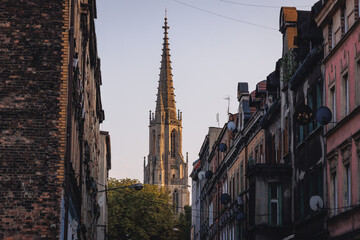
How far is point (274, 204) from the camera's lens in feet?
116

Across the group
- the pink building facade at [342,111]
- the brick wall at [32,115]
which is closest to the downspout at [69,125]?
the brick wall at [32,115]

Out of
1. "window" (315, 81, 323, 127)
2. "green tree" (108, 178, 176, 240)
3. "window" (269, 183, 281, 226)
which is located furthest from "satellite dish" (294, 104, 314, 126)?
"green tree" (108, 178, 176, 240)

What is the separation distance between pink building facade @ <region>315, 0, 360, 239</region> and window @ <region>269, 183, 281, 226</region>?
840 cm

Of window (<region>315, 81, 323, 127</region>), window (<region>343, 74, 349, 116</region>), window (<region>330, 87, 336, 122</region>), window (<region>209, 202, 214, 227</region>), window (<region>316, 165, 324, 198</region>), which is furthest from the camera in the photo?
window (<region>209, 202, 214, 227</region>)

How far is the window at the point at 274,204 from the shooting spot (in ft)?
115

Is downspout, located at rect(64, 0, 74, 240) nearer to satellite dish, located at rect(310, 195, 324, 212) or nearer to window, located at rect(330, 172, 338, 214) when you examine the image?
satellite dish, located at rect(310, 195, 324, 212)

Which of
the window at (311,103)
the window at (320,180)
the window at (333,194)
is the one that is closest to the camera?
the window at (333,194)

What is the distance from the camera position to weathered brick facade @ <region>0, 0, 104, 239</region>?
2202cm

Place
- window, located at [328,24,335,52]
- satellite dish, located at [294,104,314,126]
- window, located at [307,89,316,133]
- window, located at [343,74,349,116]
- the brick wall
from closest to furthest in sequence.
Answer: the brick wall
window, located at [343,74,349,116]
window, located at [328,24,335,52]
satellite dish, located at [294,104,314,126]
window, located at [307,89,316,133]

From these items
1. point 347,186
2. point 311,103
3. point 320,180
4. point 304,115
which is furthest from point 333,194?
point 311,103

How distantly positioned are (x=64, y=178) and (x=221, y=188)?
37.6 metres

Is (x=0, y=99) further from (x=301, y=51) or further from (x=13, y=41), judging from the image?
(x=301, y=51)

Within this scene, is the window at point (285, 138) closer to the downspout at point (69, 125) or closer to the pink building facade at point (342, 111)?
the pink building facade at point (342, 111)

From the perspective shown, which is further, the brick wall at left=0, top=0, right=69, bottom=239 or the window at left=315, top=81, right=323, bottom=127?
the window at left=315, top=81, right=323, bottom=127
